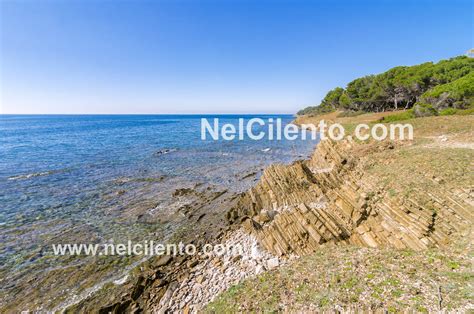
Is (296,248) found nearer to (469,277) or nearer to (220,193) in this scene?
(469,277)

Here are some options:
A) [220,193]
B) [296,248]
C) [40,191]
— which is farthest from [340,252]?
[40,191]

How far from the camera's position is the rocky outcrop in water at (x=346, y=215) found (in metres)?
8.01

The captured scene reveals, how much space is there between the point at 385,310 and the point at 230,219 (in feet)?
28.3

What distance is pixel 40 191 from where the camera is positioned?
1733 cm

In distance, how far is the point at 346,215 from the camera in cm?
1022

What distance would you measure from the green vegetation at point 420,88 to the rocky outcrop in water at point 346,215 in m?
29.3

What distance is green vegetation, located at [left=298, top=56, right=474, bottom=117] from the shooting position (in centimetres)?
3072

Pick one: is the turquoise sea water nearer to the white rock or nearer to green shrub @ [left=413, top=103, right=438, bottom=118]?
the white rock

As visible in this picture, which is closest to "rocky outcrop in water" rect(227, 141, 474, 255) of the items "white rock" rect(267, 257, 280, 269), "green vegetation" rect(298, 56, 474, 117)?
"white rock" rect(267, 257, 280, 269)

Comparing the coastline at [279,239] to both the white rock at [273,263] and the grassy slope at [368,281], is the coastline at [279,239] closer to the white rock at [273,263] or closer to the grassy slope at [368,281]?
the white rock at [273,263]

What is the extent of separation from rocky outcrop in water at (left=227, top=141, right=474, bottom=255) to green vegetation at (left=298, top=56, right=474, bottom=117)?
29.3m

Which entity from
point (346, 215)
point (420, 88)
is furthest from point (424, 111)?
point (346, 215)

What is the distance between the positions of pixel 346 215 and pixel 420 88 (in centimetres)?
5280

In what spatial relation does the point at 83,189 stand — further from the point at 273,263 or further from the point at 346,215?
the point at 346,215
